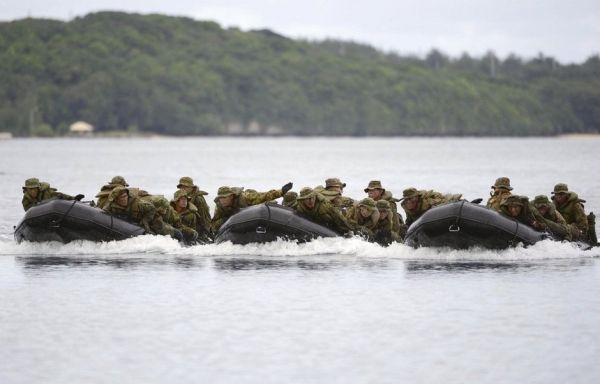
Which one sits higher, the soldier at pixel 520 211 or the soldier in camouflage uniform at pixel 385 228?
the soldier at pixel 520 211

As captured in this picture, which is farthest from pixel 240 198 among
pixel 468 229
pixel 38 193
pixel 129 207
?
pixel 468 229

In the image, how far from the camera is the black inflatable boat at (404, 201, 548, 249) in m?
28.3

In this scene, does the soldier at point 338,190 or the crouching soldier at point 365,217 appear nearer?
the crouching soldier at point 365,217

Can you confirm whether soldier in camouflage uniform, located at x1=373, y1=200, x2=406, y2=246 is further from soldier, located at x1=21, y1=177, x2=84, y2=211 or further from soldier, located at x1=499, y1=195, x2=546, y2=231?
soldier, located at x1=21, y1=177, x2=84, y2=211

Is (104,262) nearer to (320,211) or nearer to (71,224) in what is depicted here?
(71,224)

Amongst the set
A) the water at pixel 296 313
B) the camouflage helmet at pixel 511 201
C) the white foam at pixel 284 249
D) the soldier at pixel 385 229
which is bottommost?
the water at pixel 296 313

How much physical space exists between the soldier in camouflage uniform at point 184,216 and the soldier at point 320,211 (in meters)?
2.91

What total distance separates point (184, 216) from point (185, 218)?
0.19ft

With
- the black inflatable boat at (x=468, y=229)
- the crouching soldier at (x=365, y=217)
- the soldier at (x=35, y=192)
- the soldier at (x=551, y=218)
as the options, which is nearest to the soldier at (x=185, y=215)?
the soldier at (x=35, y=192)

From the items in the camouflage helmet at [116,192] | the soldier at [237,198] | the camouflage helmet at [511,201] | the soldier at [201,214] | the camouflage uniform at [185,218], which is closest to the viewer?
the camouflage helmet at [511,201]

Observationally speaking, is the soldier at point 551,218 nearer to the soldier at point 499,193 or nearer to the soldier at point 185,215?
the soldier at point 499,193

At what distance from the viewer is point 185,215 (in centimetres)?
3212

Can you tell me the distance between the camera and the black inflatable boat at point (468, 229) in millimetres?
28328

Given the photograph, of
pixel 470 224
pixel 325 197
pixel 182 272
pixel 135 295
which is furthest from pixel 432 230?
pixel 135 295
